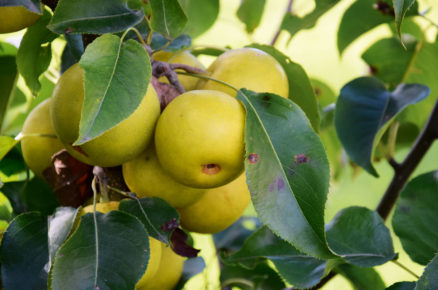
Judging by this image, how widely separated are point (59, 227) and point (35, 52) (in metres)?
0.22

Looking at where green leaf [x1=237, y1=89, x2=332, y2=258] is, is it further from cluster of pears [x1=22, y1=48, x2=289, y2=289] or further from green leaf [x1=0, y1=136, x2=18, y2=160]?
green leaf [x1=0, y1=136, x2=18, y2=160]

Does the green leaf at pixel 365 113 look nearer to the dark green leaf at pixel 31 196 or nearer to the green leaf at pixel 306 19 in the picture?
the green leaf at pixel 306 19

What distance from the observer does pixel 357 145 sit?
0.84 metres

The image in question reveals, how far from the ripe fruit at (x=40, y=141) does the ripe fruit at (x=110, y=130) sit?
0.38ft

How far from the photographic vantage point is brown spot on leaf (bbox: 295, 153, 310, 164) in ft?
1.88

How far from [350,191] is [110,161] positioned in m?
2.29

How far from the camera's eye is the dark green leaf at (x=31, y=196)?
2.58ft

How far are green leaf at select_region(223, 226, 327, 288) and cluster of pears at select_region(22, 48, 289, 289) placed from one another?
0.33ft

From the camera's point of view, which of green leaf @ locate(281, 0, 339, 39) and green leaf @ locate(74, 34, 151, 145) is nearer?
green leaf @ locate(74, 34, 151, 145)

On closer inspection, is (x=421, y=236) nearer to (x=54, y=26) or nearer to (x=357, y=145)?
(x=357, y=145)

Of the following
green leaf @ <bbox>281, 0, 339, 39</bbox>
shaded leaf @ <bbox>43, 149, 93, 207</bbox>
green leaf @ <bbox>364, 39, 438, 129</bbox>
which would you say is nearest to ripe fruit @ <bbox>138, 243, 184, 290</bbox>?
shaded leaf @ <bbox>43, 149, 93, 207</bbox>

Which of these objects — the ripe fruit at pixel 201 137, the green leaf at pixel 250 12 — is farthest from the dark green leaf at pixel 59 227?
the green leaf at pixel 250 12

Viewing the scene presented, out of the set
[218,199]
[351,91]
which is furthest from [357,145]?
[218,199]

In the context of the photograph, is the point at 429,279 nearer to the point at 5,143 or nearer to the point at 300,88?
the point at 300,88
